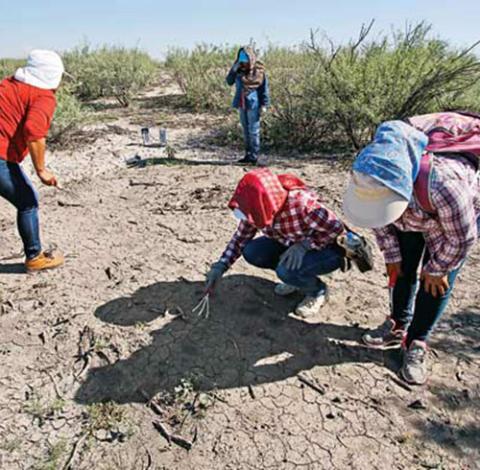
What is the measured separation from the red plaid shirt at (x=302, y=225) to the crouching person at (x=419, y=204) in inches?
13.4

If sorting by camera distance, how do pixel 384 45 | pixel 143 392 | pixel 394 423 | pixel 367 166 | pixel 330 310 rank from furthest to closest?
1. pixel 384 45
2. pixel 330 310
3. pixel 143 392
4. pixel 394 423
5. pixel 367 166

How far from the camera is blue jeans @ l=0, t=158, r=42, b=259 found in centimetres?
303

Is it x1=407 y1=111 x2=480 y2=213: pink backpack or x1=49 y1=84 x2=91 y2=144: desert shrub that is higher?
x1=407 y1=111 x2=480 y2=213: pink backpack

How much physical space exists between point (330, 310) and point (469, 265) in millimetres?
1260

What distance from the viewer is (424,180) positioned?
1761 millimetres

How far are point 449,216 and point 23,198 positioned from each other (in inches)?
104

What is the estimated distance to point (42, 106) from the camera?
2.87 metres

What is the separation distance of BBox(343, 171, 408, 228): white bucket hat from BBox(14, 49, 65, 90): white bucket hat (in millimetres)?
2092

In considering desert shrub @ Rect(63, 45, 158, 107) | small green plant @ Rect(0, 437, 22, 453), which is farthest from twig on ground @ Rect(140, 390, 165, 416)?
desert shrub @ Rect(63, 45, 158, 107)

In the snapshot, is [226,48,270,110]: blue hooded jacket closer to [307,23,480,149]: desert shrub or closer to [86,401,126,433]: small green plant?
[307,23,480,149]: desert shrub

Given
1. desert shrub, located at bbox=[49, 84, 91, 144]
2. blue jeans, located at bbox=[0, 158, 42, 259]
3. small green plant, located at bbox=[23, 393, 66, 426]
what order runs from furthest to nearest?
1. desert shrub, located at bbox=[49, 84, 91, 144]
2. blue jeans, located at bbox=[0, 158, 42, 259]
3. small green plant, located at bbox=[23, 393, 66, 426]

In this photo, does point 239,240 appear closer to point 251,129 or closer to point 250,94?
point 251,129

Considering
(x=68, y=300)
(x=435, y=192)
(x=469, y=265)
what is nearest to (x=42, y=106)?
(x=68, y=300)

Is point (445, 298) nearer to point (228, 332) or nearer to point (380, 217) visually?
point (380, 217)
